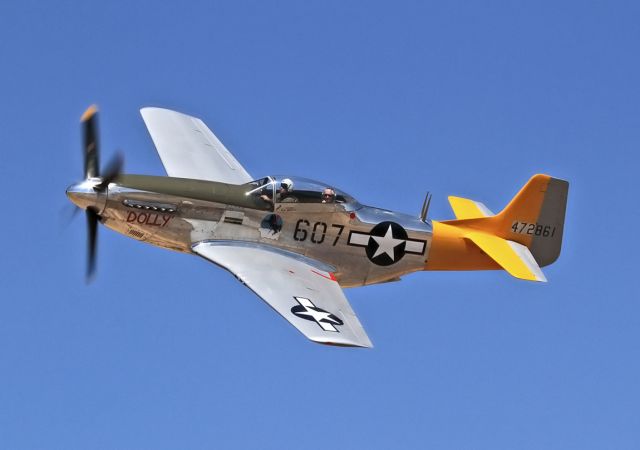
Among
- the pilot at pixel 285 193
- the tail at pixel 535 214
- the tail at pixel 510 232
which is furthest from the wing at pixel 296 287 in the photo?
the tail at pixel 535 214

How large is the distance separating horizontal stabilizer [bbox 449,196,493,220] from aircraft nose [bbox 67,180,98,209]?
7789 mm

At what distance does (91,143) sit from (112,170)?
1.03 m

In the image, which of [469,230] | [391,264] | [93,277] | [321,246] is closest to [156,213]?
[93,277]

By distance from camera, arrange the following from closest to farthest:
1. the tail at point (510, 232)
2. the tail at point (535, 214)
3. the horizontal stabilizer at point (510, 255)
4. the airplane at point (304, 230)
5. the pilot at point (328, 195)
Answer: the airplane at point (304, 230) < the pilot at point (328, 195) < the horizontal stabilizer at point (510, 255) < the tail at point (510, 232) < the tail at point (535, 214)

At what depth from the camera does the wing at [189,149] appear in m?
27.8

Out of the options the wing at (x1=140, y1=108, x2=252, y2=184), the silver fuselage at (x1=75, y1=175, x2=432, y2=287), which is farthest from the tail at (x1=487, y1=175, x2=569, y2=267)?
the wing at (x1=140, y1=108, x2=252, y2=184)

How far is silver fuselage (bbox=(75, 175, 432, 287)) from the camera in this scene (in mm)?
24484

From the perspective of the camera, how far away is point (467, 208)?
27.9 metres

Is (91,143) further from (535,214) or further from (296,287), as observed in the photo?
(535,214)

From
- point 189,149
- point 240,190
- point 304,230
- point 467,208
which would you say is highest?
point 189,149

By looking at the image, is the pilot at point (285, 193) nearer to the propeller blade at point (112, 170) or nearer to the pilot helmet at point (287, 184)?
the pilot helmet at point (287, 184)

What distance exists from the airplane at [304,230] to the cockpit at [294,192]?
0.06 feet

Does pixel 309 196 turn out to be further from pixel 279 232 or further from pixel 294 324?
pixel 294 324

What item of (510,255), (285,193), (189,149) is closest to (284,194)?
(285,193)
